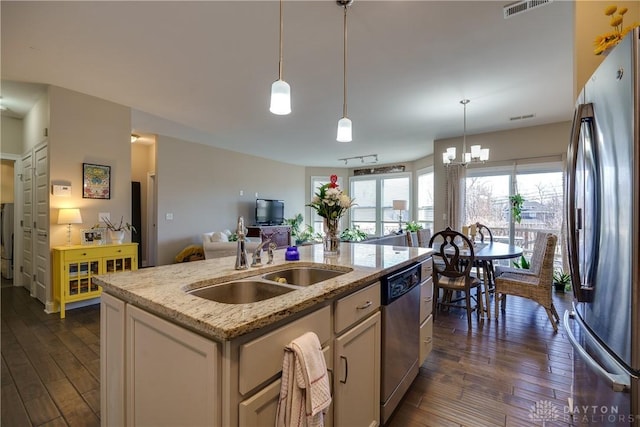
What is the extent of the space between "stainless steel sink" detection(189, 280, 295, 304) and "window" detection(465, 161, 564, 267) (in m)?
5.37

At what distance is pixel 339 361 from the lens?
1.25 metres

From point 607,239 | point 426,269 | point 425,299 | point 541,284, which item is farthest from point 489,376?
point 607,239

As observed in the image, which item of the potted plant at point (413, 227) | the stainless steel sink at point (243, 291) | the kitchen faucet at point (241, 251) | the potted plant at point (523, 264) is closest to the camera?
the stainless steel sink at point (243, 291)

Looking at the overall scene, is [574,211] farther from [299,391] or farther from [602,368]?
[299,391]

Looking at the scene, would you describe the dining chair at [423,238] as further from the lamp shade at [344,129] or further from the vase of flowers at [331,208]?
the lamp shade at [344,129]

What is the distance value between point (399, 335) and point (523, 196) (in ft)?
15.6

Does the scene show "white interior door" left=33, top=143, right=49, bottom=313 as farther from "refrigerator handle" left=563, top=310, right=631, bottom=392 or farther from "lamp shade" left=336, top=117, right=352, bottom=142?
"refrigerator handle" left=563, top=310, right=631, bottom=392

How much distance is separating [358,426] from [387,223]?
794cm

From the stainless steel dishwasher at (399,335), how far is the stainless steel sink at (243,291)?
0.63 meters

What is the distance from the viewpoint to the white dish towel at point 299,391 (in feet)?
3.07

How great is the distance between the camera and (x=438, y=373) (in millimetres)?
2215

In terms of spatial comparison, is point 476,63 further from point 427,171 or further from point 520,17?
point 427,171

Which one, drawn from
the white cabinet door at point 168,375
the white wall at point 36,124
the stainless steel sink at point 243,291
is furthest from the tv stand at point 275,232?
the white cabinet door at point 168,375

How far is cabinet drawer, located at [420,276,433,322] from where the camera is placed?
7.06 ft
